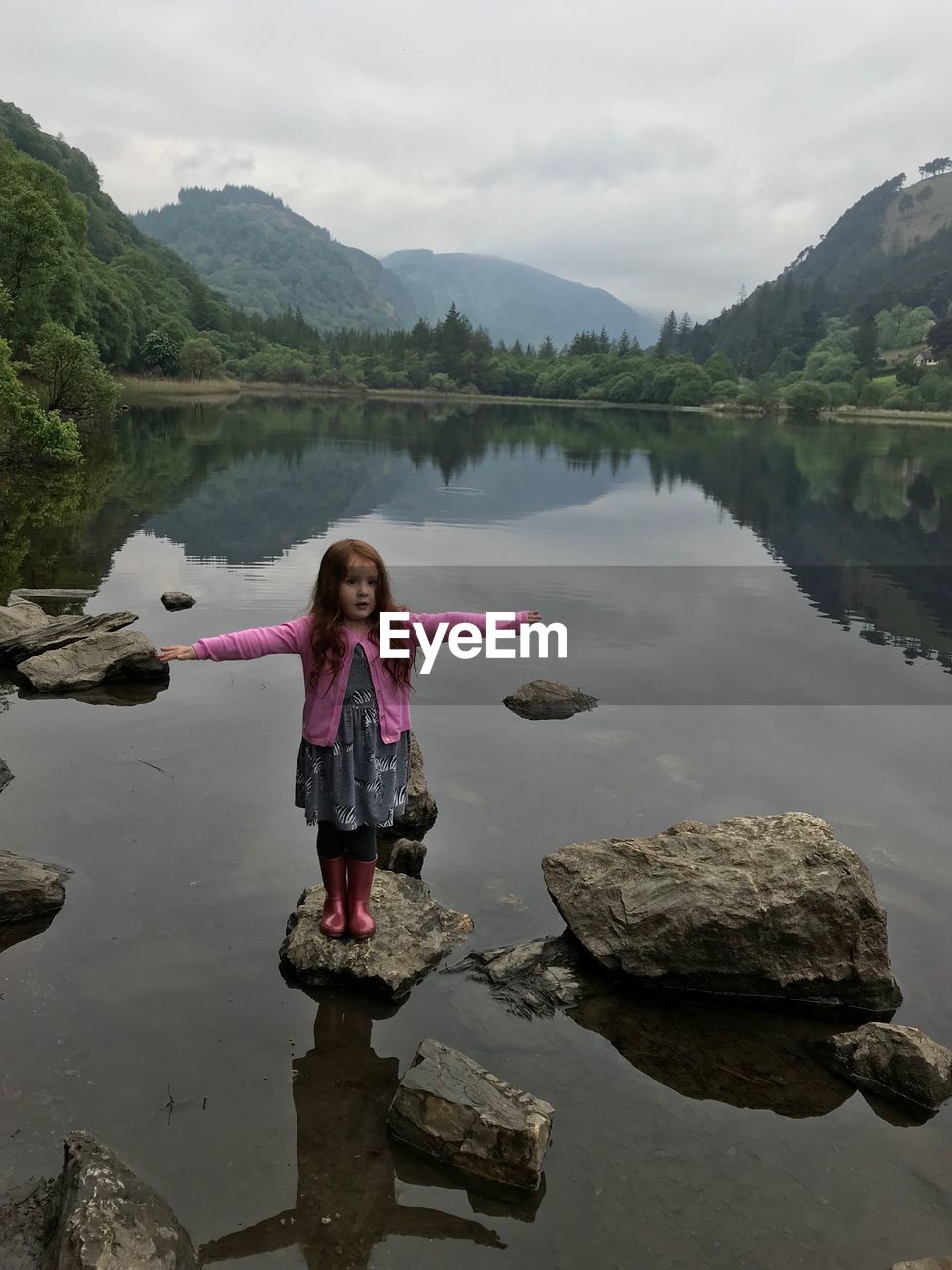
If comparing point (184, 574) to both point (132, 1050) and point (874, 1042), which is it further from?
point (874, 1042)

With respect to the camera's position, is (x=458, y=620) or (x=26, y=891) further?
(x=26, y=891)

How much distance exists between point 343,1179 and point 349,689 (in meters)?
2.96

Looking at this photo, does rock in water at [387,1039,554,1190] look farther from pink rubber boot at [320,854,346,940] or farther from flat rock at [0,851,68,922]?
flat rock at [0,851,68,922]

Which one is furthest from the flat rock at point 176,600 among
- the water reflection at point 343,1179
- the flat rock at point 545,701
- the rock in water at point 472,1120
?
the rock in water at point 472,1120

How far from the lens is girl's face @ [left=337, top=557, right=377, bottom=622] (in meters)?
6.16

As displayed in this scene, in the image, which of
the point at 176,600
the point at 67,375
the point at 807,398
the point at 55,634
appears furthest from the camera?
the point at 807,398

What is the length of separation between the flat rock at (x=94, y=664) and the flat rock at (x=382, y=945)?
22.7 ft

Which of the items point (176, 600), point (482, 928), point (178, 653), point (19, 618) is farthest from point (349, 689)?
point (176, 600)

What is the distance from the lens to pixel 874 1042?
244 inches

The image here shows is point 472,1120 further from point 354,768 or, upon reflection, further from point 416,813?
point 416,813

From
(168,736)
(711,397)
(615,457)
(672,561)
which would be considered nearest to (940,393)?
(711,397)

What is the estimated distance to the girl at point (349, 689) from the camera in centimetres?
619

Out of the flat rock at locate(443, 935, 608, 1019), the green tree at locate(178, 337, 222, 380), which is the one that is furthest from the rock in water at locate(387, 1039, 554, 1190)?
the green tree at locate(178, 337, 222, 380)

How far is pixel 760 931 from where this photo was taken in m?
6.99
